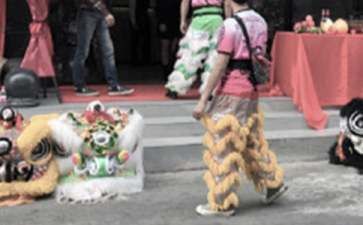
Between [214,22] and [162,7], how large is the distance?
95.2 inches

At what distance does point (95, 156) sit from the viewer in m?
6.45

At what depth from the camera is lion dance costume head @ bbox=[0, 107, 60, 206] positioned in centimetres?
625

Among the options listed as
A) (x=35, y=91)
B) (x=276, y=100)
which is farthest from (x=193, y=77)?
(x=35, y=91)

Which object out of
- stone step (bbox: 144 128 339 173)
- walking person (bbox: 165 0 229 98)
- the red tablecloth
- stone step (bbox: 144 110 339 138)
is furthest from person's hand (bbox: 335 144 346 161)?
walking person (bbox: 165 0 229 98)

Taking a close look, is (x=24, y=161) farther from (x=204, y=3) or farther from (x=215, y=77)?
(x=204, y=3)

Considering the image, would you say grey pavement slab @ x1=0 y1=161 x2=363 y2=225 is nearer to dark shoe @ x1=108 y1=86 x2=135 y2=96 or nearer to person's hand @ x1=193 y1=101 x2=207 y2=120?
person's hand @ x1=193 y1=101 x2=207 y2=120

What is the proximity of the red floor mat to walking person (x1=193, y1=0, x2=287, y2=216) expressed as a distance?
11.8 ft

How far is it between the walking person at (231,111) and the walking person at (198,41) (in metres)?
2.97

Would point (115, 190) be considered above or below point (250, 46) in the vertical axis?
below

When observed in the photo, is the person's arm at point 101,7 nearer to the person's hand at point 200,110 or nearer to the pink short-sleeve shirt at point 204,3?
the pink short-sleeve shirt at point 204,3

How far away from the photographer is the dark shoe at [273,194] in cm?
606

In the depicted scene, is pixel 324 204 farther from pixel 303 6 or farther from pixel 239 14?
pixel 303 6

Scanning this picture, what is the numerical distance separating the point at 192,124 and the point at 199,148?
75 centimetres

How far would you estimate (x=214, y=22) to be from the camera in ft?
29.1
